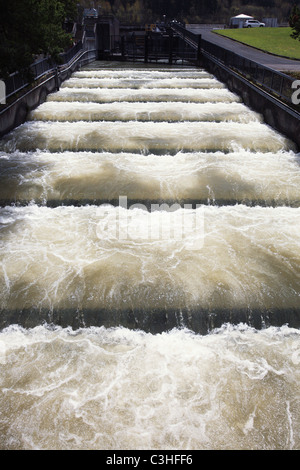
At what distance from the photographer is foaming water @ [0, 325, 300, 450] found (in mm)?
4816

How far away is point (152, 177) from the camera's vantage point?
36.5ft

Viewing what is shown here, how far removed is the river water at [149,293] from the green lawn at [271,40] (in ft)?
77.3

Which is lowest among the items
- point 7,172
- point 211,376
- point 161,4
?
point 211,376

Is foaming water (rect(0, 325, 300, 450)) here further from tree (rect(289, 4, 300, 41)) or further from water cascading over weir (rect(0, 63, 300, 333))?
tree (rect(289, 4, 300, 41))

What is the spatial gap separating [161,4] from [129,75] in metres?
91.7

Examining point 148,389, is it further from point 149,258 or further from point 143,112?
point 143,112

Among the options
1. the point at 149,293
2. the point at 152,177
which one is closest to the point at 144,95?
the point at 152,177

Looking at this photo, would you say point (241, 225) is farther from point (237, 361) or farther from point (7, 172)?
point (7, 172)

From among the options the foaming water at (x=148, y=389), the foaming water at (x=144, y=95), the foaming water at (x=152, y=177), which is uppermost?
the foaming water at (x=144, y=95)

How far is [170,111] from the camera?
55.0 ft

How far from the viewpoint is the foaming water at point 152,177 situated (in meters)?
10.2

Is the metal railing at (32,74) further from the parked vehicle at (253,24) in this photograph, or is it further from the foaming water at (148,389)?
the parked vehicle at (253,24)

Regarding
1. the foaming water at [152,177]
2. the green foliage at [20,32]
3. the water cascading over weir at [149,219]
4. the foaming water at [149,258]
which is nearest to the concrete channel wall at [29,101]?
the water cascading over weir at [149,219]

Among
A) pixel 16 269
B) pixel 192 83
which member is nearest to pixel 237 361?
pixel 16 269
